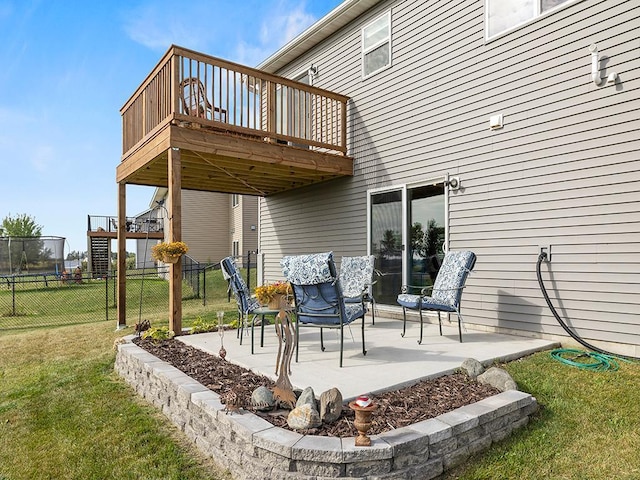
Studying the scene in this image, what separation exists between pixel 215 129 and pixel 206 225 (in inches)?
544

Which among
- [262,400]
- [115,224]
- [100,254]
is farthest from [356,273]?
[100,254]

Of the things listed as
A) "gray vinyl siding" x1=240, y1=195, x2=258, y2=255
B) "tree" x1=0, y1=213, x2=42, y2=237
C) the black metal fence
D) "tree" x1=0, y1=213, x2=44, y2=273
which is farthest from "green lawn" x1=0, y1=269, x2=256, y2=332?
"tree" x1=0, y1=213, x2=42, y2=237

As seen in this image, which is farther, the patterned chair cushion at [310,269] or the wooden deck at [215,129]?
the wooden deck at [215,129]

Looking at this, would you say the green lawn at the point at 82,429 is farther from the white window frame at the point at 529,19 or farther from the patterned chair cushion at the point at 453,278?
the white window frame at the point at 529,19

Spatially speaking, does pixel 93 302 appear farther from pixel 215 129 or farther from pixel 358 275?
pixel 358 275

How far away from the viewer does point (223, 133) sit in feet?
18.9

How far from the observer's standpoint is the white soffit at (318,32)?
22.9 ft

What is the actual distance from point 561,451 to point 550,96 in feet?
12.5

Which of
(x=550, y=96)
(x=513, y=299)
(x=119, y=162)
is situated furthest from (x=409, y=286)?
(x=119, y=162)

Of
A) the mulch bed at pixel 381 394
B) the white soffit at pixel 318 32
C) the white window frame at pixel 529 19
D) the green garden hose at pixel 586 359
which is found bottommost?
the green garden hose at pixel 586 359

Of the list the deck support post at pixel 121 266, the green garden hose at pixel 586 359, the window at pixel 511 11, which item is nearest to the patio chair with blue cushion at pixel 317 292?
the green garden hose at pixel 586 359

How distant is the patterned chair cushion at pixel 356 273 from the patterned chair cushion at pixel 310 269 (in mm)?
2094

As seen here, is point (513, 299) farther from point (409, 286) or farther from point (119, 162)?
point (119, 162)

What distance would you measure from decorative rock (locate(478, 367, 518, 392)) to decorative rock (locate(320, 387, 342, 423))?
1.28 meters
